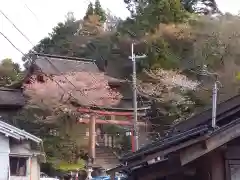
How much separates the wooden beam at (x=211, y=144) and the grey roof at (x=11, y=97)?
30862 millimetres

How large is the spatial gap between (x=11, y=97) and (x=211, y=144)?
33020 mm

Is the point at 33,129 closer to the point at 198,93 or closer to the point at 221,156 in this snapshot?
the point at 198,93

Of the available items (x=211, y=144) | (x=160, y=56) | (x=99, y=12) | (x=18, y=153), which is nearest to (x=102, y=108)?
(x=160, y=56)

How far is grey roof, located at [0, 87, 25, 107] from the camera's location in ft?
119

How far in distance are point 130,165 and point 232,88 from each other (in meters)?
24.7

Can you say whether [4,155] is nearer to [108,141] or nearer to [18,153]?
[18,153]

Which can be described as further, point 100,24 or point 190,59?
point 100,24

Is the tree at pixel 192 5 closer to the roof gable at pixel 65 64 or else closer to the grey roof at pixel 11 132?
the roof gable at pixel 65 64

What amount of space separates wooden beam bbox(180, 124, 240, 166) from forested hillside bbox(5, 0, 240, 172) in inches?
888

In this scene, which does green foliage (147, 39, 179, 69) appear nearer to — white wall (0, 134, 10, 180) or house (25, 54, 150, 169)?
house (25, 54, 150, 169)

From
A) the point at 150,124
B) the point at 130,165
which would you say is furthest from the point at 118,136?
the point at 130,165

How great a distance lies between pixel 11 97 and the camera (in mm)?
37062

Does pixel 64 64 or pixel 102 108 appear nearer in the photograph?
pixel 102 108

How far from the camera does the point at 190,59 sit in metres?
35.9
